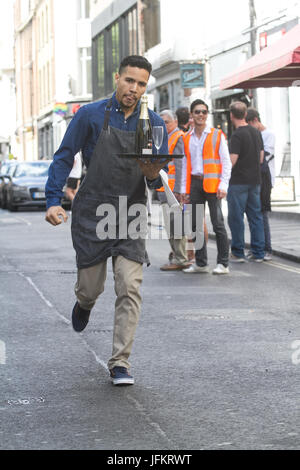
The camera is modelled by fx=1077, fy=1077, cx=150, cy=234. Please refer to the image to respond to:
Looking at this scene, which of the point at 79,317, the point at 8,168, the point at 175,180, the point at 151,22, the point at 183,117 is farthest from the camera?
the point at 151,22

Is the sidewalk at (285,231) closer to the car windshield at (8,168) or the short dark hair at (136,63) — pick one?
the short dark hair at (136,63)

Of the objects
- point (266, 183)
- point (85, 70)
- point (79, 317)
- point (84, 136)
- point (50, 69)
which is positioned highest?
point (50, 69)

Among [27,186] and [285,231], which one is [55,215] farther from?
[27,186]

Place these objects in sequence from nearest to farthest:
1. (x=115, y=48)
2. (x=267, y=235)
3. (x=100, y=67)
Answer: (x=267, y=235), (x=115, y=48), (x=100, y=67)

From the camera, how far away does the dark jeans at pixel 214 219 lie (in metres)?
12.0

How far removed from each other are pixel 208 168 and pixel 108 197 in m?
5.78

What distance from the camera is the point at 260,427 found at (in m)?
5.02

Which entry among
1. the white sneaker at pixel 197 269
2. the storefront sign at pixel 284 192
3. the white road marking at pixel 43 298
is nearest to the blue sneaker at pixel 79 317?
the white road marking at pixel 43 298

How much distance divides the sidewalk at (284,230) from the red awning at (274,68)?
2430 millimetres

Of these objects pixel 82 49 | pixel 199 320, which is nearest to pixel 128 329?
pixel 199 320

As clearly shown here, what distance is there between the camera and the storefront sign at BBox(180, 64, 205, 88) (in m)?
30.5

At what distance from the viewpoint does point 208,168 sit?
38.8 ft

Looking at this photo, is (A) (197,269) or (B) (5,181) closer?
(A) (197,269)

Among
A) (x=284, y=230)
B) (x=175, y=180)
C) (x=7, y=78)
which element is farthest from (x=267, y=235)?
(x=7, y=78)
